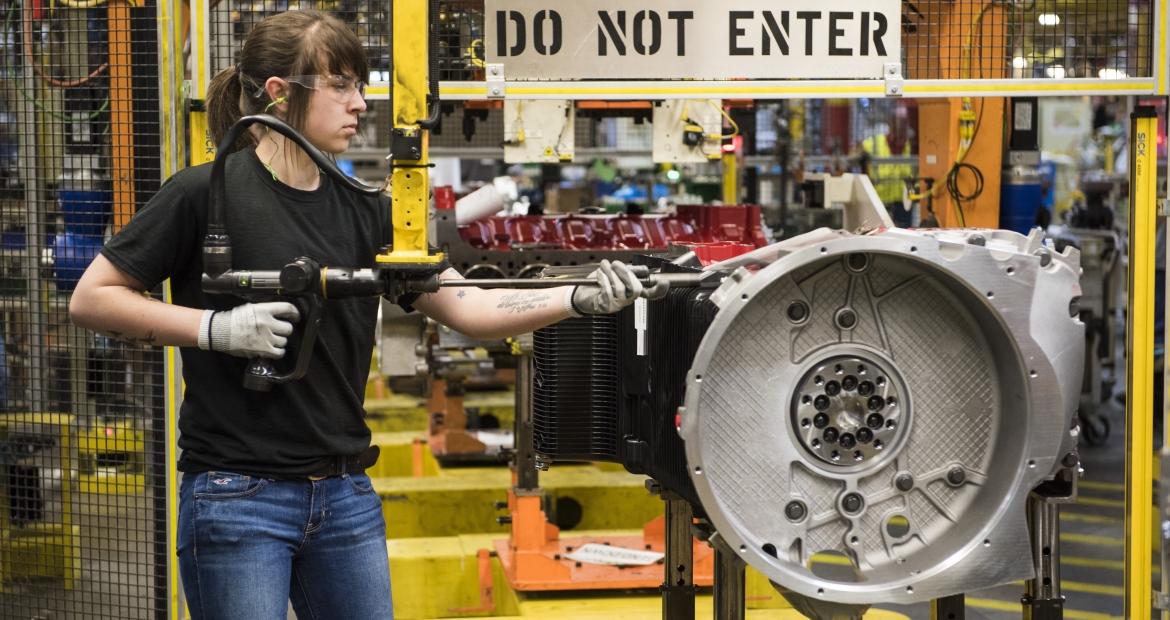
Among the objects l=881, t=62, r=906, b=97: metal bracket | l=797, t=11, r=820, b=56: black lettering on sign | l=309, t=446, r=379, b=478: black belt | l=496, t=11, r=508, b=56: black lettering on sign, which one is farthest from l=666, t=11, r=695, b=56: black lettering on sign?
l=309, t=446, r=379, b=478: black belt

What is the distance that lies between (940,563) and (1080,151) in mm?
17161

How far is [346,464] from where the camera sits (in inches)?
83.8

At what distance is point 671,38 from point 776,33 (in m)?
0.28

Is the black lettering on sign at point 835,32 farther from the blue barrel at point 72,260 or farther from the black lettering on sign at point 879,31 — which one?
the blue barrel at point 72,260

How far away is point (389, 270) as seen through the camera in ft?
6.63

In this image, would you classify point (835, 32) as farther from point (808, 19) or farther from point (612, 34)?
point (612, 34)

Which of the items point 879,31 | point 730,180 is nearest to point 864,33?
point 879,31

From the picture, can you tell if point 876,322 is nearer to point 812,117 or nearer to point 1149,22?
point 1149,22

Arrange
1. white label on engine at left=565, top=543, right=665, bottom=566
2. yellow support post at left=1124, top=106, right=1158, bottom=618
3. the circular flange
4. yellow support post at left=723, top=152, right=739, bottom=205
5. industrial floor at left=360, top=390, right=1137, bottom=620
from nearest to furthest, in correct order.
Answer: the circular flange, yellow support post at left=1124, top=106, right=1158, bottom=618, industrial floor at left=360, top=390, right=1137, bottom=620, white label on engine at left=565, top=543, right=665, bottom=566, yellow support post at left=723, top=152, right=739, bottom=205

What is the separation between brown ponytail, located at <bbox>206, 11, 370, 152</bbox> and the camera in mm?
2082

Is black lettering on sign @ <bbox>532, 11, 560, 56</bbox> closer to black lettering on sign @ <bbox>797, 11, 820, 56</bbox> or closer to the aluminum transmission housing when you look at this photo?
black lettering on sign @ <bbox>797, 11, 820, 56</bbox>

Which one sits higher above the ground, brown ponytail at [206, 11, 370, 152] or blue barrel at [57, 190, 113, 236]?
brown ponytail at [206, 11, 370, 152]

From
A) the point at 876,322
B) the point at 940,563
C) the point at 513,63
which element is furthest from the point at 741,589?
the point at 513,63

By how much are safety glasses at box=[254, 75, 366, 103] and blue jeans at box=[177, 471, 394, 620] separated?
0.66 metres
